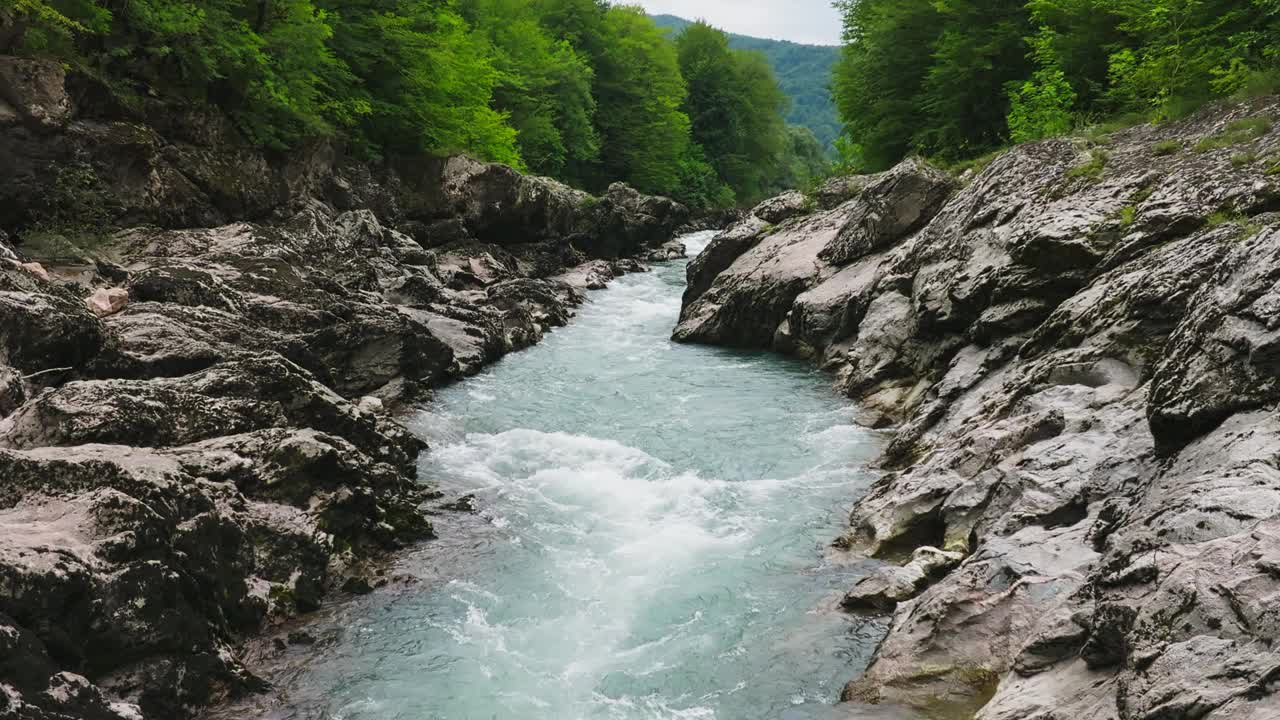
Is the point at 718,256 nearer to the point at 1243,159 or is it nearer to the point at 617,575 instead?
the point at 1243,159

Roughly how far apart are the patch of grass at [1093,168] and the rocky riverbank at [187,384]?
37.1 feet

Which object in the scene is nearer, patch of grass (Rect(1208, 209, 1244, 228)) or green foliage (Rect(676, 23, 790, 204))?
patch of grass (Rect(1208, 209, 1244, 228))

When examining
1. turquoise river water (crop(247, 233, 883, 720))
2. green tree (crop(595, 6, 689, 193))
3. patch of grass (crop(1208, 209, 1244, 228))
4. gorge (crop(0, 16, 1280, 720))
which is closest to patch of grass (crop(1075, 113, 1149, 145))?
gorge (crop(0, 16, 1280, 720))

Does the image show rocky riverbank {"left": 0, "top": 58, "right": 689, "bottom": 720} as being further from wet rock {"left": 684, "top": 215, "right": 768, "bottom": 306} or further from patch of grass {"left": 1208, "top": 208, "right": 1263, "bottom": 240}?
patch of grass {"left": 1208, "top": 208, "right": 1263, "bottom": 240}

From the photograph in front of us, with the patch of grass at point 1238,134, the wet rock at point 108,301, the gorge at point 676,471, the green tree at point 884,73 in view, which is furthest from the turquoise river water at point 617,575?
the green tree at point 884,73

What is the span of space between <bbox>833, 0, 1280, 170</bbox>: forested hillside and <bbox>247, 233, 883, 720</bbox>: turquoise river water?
795cm

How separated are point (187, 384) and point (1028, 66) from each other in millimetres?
22070

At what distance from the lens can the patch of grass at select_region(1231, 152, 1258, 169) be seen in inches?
437

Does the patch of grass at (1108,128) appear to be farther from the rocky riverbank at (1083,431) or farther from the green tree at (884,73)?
the green tree at (884,73)

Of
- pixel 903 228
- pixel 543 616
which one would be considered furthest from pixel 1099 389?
pixel 903 228

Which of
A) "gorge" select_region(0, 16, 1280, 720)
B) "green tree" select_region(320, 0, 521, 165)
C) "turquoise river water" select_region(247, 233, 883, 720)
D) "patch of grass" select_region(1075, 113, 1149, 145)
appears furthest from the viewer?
"green tree" select_region(320, 0, 521, 165)

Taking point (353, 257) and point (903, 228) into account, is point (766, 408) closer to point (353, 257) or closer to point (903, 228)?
point (903, 228)

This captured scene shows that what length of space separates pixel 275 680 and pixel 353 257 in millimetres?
16714

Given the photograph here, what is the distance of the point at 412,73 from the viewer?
29953 mm
